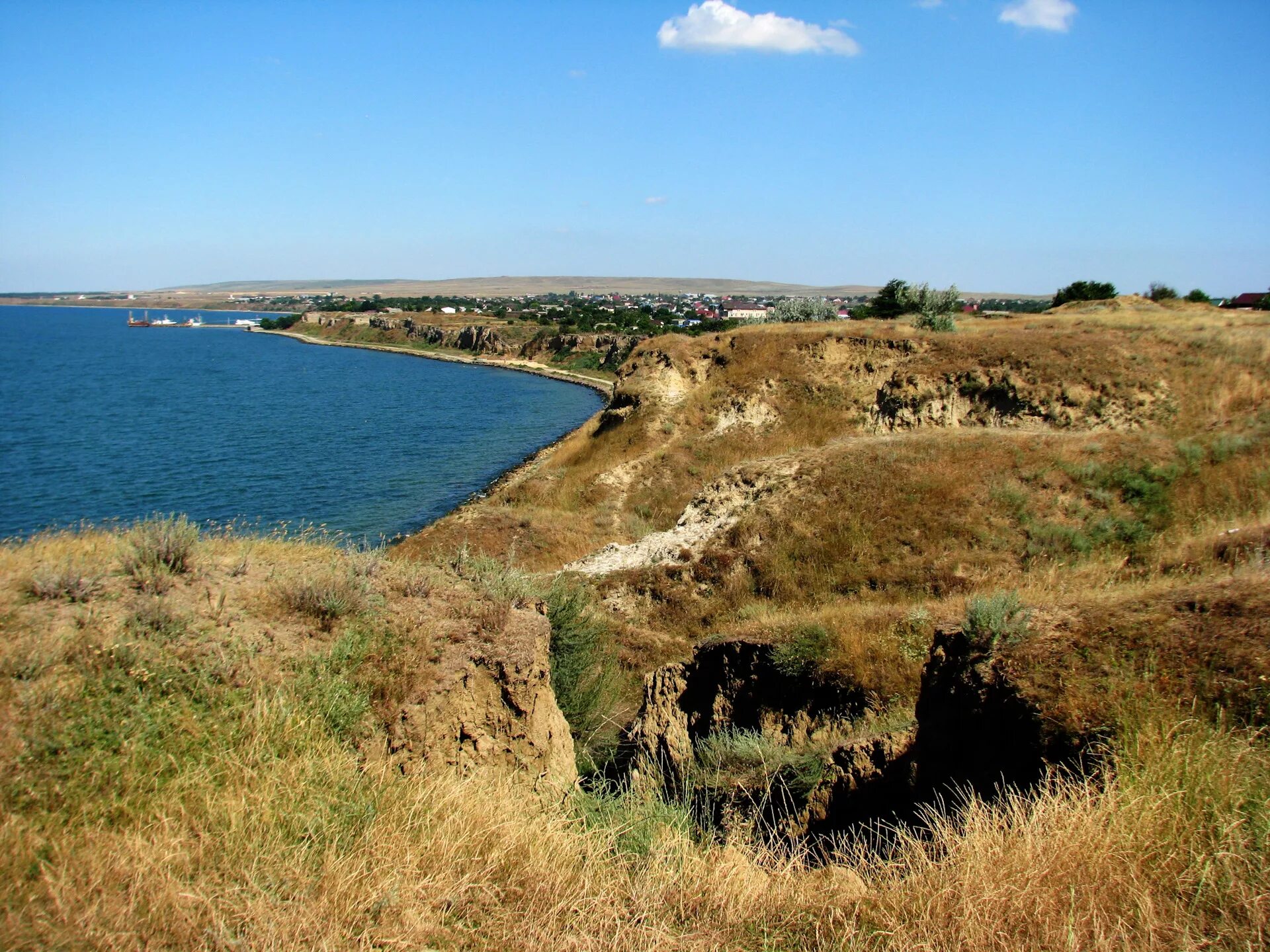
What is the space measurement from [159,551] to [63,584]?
0.80 metres

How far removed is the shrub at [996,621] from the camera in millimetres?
6832

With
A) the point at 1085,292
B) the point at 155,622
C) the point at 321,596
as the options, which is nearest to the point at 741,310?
the point at 1085,292

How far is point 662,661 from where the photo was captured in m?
13.5

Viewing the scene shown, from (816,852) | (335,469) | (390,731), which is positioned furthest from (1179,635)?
(335,469)

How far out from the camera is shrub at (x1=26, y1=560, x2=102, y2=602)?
5984 millimetres

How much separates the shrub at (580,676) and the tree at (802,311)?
40545 mm

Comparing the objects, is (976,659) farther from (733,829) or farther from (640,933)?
(640,933)

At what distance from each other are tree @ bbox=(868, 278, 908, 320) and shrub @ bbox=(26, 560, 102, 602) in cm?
4559

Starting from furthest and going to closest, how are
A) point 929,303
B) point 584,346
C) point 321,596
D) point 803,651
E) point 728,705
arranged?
1. point 584,346
2. point 929,303
3. point 728,705
4. point 803,651
5. point 321,596

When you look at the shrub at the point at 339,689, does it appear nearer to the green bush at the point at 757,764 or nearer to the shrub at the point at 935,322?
the green bush at the point at 757,764

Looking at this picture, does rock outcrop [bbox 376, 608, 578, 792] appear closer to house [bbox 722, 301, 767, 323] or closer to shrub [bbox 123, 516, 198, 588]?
shrub [bbox 123, 516, 198, 588]

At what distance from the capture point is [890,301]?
49.9 metres

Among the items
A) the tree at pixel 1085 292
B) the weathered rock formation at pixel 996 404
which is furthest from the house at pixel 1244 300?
the weathered rock formation at pixel 996 404

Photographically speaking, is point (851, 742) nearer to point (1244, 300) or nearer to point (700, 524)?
point (700, 524)
